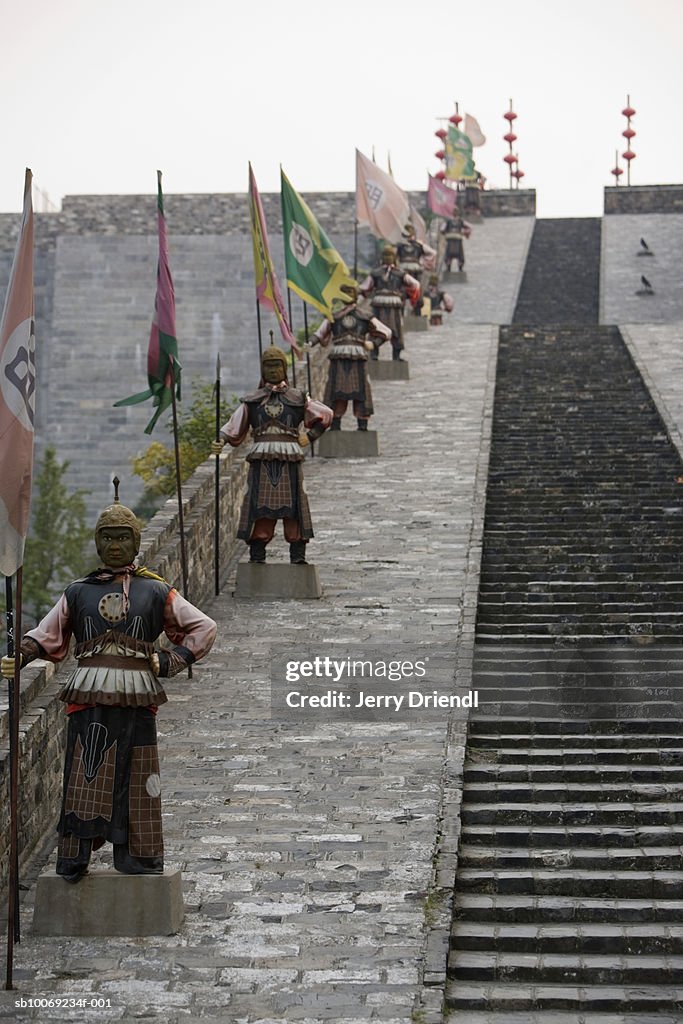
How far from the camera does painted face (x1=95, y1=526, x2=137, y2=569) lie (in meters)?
8.91

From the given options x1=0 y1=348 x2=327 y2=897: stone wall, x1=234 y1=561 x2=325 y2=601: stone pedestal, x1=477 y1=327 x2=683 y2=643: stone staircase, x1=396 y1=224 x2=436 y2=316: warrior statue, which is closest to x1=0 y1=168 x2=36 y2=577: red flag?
x1=0 y1=348 x2=327 y2=897: stone wall

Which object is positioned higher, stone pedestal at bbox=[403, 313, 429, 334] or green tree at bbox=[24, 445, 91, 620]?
stone pedestal at bbox=[403, 313, 429, 334]

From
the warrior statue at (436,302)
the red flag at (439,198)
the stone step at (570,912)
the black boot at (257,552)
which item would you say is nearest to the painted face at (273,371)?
the black boot at (257,552)

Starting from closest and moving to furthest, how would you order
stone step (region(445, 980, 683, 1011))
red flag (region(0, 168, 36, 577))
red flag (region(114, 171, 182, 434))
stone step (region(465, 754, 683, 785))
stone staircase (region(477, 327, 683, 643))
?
stone step (region(445, 980, 683, 1011)) → red flag (region(0, 168, 36, 577)) → stone step (region(465, 754, 683, 785)) → red flag (region(114, 171, 182, 434)) → stone staircase (region(477, 327, 683, 643))

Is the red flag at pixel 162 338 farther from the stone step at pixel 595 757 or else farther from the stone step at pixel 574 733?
the stone step at pixel 595 757

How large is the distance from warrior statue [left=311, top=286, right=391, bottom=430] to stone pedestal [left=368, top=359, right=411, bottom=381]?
15.0ft

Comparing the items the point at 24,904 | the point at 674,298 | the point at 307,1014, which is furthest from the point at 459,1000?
the point at 674,298

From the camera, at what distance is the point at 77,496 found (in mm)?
33781

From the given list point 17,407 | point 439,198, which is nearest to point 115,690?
point 17,407

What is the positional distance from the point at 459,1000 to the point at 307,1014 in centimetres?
75

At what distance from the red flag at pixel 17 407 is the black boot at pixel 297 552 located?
5.84m

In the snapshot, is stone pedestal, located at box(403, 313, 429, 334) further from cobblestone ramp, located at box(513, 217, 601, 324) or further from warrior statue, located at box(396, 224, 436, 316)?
cobblestone ramp, located at box(513, 217, 601, 324)

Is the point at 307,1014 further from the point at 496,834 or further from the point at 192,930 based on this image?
the point at 496,834

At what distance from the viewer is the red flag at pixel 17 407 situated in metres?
8.56
